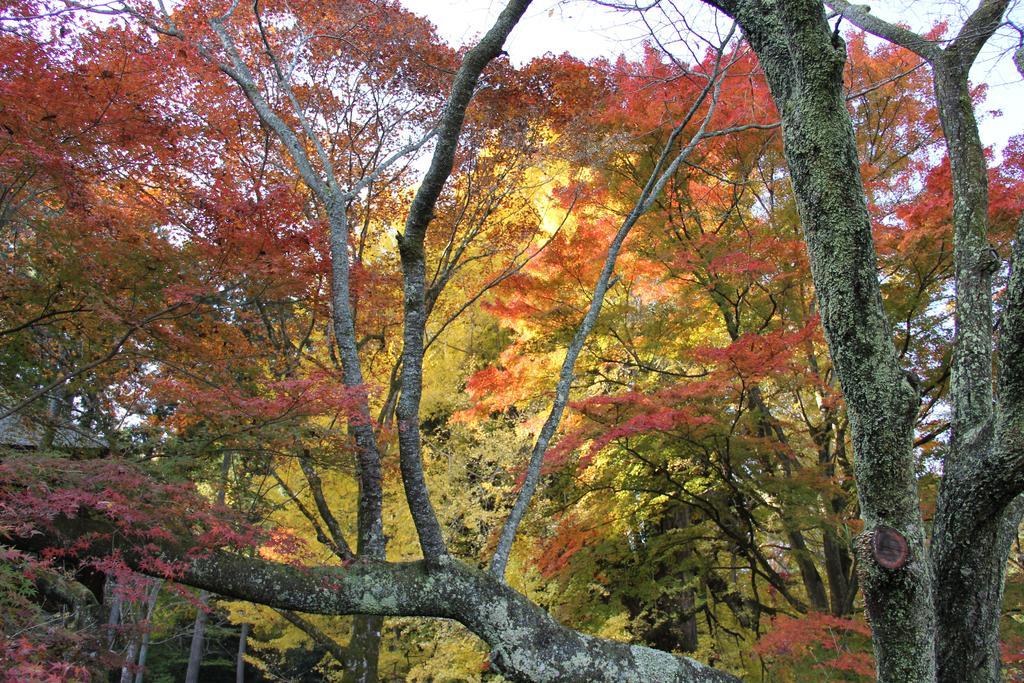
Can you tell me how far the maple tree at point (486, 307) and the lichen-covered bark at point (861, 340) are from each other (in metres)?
0.01

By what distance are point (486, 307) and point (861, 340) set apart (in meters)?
5.74

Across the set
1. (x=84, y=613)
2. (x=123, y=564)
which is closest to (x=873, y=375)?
(x=123, y=564)

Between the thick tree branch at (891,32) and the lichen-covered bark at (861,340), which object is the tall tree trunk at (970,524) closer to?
the lichen-covered bark at (861,340)

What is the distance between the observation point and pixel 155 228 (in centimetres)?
535

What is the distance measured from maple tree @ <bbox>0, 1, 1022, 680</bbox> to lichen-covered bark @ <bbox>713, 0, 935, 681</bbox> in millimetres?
13

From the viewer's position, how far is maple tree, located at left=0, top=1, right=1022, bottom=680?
318cm

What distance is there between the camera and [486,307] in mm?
7699

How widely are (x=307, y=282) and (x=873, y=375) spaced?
454 centimetres

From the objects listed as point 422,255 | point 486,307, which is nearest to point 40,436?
point 422,255

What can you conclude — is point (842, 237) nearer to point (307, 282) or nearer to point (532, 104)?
point (307, 282)

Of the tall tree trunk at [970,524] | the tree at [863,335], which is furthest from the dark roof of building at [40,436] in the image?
the tall tree trunk at [970,524]

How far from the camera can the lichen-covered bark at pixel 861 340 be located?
216cm

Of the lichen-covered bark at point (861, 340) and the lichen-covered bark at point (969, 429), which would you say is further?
the lichen-covered bark at point (969, 429)

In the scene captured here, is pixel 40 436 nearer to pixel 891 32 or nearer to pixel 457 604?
pixel 457 604
